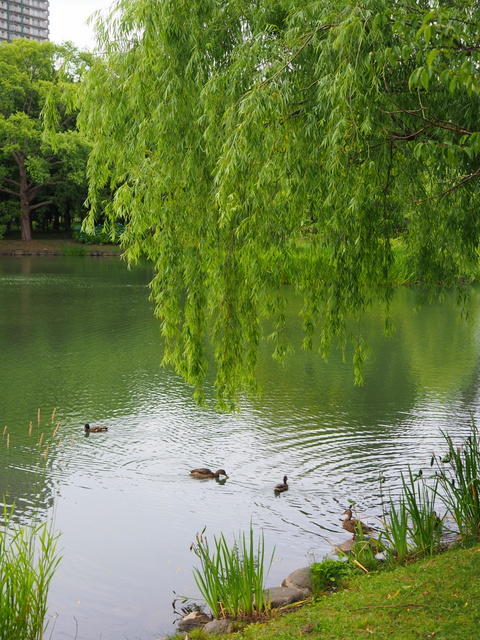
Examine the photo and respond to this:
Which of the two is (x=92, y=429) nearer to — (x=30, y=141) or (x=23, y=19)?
(x=30, y=141)

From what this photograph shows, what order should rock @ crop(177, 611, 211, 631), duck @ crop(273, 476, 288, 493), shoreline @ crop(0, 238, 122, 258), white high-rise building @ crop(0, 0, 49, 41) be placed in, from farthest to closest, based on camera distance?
white high-rise building @ crop(0, 0, 49, 41) < shoreline @ crop(0, 238, 122, 258) < duck @ crop(273, 476, 288, 493) < rock @ crop(177, 611, 211, 631)

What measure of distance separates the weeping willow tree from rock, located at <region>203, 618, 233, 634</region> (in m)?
2.50

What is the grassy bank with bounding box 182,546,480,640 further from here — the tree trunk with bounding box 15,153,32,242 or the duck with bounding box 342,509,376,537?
the tree trunk with bounding box 15,153,32,242

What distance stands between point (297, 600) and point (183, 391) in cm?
884

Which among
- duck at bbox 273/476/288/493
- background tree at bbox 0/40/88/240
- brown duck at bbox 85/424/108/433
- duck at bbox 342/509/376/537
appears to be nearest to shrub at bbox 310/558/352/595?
duck at bbox 342/509/376/537

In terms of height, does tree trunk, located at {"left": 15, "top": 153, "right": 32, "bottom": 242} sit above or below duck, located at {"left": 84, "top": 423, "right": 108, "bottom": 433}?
above

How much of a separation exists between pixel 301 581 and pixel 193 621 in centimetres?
88

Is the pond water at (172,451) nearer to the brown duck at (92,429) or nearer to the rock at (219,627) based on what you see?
the brown duck at (92,429)

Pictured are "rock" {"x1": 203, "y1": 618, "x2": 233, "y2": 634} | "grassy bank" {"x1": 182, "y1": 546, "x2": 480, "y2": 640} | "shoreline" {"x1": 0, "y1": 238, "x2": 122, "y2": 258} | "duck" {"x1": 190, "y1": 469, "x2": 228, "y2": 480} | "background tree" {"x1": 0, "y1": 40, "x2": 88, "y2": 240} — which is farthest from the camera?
"shoreline" {"x1": 0, "y1": 238, "x2": 122, "y2": 258}

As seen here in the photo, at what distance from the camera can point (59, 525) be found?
26.9 ft

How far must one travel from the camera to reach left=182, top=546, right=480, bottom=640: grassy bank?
478cm

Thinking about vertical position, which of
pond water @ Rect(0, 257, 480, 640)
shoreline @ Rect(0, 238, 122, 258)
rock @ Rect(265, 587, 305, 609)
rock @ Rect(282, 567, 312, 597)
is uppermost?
shoreline @ Rect(0, 238, 122, 258)

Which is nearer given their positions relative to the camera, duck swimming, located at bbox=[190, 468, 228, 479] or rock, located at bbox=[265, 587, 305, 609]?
rock, located at bbox=[265, 587, 305, 609]

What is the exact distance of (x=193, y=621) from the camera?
19.5ft
